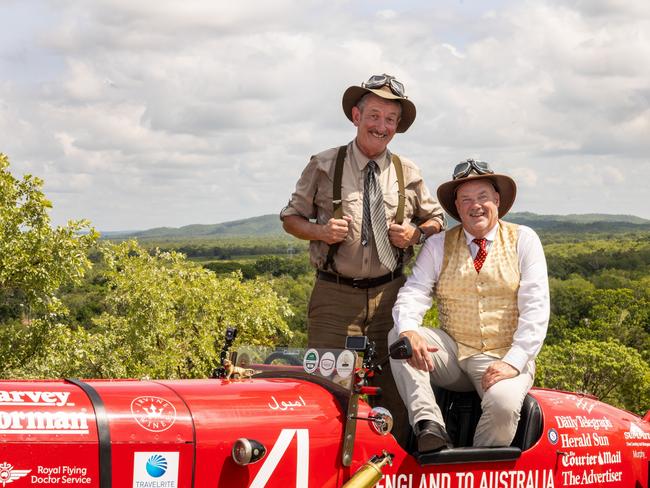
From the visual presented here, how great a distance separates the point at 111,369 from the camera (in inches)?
1382

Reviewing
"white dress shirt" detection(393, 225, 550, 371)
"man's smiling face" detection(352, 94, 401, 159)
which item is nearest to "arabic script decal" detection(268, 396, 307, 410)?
"white dress shirt" detection(393, 225, 550, 371)

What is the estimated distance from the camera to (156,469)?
15.2 ft

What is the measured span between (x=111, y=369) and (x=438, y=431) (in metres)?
31.0

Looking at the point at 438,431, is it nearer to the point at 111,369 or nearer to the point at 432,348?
the point at 432,348

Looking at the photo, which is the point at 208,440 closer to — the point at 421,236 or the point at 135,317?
the point at 421,236

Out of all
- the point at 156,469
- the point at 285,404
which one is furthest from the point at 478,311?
the point at 156,469

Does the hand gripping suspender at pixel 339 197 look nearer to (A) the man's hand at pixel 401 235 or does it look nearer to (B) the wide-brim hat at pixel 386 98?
(A) the man's hand at pixel 401 235

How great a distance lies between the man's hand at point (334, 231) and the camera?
6684mm

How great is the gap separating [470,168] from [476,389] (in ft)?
4.81

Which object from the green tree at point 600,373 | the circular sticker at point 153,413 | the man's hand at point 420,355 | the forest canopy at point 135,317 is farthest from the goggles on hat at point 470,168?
the green tree at point 600,373

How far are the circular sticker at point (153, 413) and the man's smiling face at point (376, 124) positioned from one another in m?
2.78

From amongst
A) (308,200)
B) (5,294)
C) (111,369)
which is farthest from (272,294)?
(308,200)

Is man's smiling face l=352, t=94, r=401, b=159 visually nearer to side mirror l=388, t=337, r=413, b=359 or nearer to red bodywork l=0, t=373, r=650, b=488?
red bodywork l=0, t=373, r=650, b=488

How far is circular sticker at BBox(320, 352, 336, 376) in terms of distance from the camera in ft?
18.2
